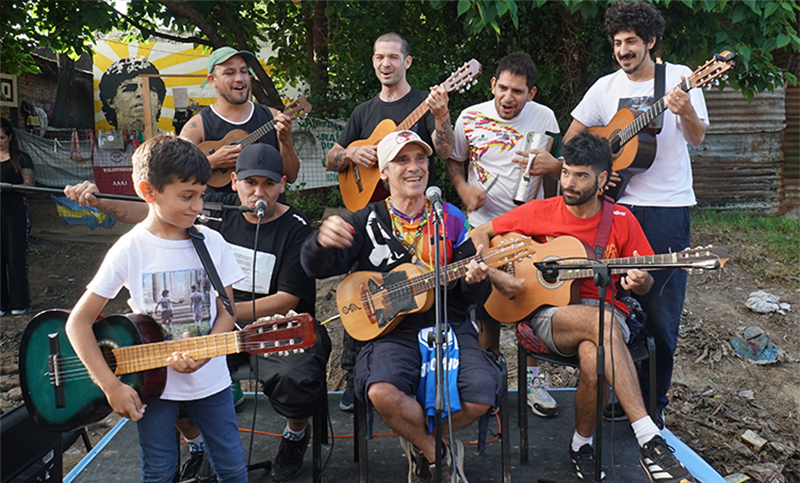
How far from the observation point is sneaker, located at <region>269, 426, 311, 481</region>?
3139 millimetres

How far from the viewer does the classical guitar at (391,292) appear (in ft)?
9.71

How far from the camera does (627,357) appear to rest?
303cm

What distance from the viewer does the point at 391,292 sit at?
3018mm

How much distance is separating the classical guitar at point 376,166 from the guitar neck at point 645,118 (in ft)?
3.25

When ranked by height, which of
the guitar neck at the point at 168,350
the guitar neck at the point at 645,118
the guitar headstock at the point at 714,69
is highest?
the guitar headstock at the point at 714,69

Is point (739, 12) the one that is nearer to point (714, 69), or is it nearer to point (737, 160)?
point (714, 69)

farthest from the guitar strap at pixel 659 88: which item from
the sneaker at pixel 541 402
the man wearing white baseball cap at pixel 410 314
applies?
the sneaker at pixel 541 402

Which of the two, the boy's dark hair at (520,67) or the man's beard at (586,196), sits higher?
the boy's dark hair at (520,67)

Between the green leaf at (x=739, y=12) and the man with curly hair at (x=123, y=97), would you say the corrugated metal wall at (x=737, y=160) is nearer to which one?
the green leaf at (x=739, y=12)

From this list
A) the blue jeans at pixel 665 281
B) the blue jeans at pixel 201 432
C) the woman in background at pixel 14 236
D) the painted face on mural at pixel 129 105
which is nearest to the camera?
the blue jeans at pixel 201 432

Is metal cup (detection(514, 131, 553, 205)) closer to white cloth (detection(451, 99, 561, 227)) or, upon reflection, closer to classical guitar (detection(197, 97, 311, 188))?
white cloth (detection(451, 99, 561, 227))

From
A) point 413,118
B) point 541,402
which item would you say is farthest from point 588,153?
point 541,402

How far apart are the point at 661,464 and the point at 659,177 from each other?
64.9 inches

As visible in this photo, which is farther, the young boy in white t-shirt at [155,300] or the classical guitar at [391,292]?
the classical guitar at [391,292]
